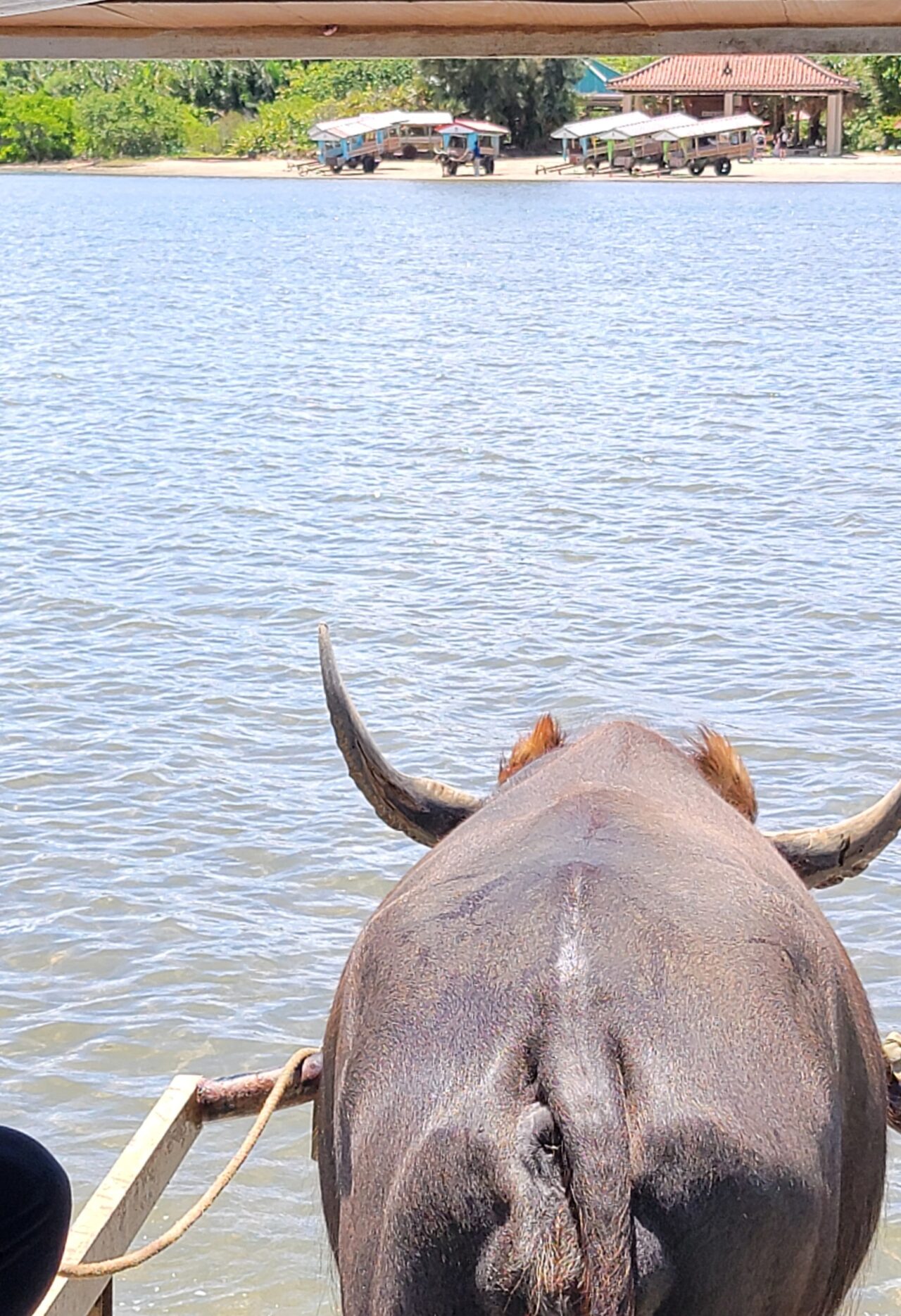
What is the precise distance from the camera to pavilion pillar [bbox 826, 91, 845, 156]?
232 feet

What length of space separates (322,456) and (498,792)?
14.7 meters

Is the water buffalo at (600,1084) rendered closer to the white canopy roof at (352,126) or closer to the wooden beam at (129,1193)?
the wooden beam at (129,1193)

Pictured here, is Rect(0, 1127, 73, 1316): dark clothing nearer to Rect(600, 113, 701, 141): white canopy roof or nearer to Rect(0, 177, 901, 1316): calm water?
Rect(0, 177, 901, 1316): calm water

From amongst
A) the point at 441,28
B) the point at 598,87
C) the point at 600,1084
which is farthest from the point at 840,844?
the point at 598,87

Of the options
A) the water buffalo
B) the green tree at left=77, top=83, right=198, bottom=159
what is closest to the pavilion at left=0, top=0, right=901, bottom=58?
the water buffalo

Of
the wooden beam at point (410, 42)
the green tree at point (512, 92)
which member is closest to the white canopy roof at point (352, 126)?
the green tree at point (512, 92)

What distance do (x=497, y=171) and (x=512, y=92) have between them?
4269 mm

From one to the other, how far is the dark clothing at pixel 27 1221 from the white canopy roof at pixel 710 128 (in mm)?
70564

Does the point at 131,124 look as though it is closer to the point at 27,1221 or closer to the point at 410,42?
the point at 410,42

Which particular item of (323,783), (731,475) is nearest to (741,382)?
(731,475)

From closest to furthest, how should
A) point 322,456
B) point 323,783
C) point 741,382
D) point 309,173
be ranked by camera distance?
point 323,783, point 322,456, point 741,382, point 309,173

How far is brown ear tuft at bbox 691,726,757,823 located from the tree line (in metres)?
73.7

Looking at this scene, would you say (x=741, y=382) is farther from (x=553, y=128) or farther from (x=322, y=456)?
(x=553, y=128)

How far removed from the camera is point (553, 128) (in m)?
80.4
